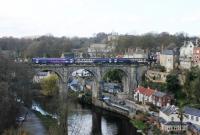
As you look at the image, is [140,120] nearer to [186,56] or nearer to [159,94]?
[159,94]

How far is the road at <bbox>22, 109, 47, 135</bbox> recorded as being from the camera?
31742 millimetres

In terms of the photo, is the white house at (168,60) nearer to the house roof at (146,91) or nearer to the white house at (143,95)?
the white house at (143,95)

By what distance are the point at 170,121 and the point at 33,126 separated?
10.5 metres

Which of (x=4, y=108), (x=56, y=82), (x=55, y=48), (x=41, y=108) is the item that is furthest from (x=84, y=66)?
(x=55, y=48)

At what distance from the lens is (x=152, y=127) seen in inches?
1350

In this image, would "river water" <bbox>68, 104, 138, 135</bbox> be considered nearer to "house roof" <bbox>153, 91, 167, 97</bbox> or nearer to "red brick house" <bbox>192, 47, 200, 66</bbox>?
"house roof" <bbox>153, 91, 167, 97</bbox>

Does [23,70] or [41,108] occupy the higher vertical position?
[23,70]

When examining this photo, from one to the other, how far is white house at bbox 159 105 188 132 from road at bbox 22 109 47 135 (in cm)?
898

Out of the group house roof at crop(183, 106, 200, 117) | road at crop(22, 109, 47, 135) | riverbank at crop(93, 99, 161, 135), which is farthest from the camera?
house roof at crop(183, 106, 200, 117)

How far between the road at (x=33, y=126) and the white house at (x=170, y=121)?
898 cm

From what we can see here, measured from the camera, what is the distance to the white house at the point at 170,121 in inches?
1287

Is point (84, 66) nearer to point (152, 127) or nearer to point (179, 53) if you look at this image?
point (179, 53)

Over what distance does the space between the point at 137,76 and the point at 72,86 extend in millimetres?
11878

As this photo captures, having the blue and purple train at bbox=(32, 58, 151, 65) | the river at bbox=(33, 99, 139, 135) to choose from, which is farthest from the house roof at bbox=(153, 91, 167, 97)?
the blue and purple train at bbox=(32, 58, 151, 65)
